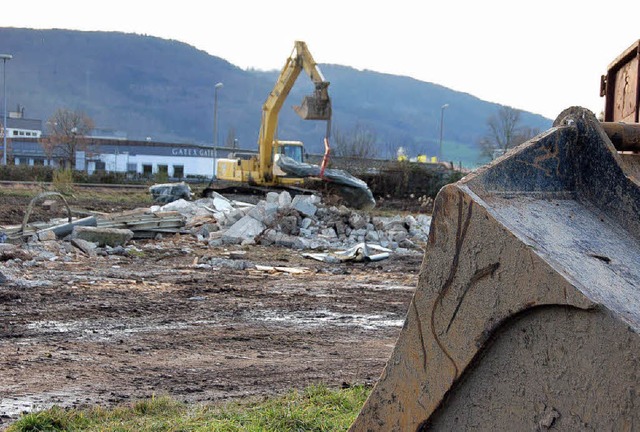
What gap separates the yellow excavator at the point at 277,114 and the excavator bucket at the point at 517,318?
21.3 m

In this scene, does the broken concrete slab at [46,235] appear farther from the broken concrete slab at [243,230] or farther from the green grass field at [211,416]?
the green grass field at [211,416]

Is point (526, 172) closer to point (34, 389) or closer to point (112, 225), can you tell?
point (34, 389)

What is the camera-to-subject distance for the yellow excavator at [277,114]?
24328mm

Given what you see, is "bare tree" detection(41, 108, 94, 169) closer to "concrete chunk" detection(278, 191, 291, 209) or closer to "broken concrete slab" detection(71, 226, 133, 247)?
"concrete chunk" detection(278, 191, 291, 209)

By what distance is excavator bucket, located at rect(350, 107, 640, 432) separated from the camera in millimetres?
2312

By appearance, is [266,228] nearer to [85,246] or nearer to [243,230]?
[243,230]

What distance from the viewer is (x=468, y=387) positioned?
2598 mm

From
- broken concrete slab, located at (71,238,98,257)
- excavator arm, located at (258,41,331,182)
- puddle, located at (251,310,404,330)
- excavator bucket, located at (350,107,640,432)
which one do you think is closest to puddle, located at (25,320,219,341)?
puddle, located at (251,310,404,330)

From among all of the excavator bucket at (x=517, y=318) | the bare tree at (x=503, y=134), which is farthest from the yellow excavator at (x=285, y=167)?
the bare tree at (x=503, y=134)

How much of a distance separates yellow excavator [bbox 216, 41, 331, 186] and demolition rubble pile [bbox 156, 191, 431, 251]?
14.5 ft

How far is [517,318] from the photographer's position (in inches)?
96.4

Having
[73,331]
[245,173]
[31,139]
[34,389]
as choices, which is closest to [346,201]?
[245,173]

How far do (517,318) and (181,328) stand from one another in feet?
19.3

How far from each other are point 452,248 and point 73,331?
5725 mm
